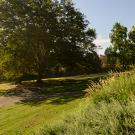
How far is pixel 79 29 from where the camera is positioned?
4541 centimetres

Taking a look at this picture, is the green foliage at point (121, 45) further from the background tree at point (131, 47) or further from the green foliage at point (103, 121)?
the green foliage at point (103, 121)

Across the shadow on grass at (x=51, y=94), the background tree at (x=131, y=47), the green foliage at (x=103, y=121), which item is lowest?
the shadow on grass at (x=51, y=94)

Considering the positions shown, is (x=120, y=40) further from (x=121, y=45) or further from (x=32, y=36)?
(x=32, y=36)

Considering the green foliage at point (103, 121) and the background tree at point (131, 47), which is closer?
the green foliage at point (103, 121)

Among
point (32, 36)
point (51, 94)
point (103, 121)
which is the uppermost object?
point (32, 36)

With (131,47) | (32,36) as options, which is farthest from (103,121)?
(131,47)

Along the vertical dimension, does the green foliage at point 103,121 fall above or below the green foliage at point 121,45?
below

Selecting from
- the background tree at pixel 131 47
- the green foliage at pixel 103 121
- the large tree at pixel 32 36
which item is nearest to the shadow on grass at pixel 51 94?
the large tree at pixel 32 36

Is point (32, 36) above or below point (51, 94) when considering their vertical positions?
above

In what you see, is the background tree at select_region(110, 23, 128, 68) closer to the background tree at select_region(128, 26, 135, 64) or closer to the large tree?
the background tree at select_region(128, 26, 135, 64)

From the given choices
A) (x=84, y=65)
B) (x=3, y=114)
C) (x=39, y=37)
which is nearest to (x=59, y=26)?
(x=39, y=37)

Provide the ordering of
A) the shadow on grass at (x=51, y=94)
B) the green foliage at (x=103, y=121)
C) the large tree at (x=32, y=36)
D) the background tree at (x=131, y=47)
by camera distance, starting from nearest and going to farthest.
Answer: the green foliage at (x=103, y=121), the shadow on grass at (x=51, y=94), the large tree at (x=32, y=36), the background tree at (x=131, y=47)

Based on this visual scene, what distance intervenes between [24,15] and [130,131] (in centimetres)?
3569

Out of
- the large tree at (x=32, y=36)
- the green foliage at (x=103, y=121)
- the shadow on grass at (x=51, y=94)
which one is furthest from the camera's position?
the large tree at (x=32, y=36)
